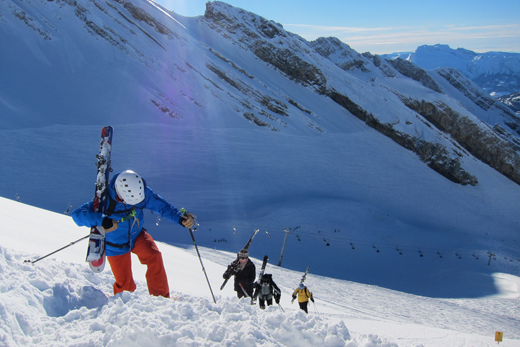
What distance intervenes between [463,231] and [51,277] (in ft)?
Result: 110

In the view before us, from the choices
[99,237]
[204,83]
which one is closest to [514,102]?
[204,83]

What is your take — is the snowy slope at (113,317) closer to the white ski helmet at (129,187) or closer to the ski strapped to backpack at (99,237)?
the ski strapped to backpack at (99,237)

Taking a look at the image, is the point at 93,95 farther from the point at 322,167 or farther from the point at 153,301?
the point at 153,301

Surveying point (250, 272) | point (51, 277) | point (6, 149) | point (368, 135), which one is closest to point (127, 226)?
point (51, 277)

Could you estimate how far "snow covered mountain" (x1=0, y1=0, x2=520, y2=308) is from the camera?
2017 cm

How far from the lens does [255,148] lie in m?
30.4

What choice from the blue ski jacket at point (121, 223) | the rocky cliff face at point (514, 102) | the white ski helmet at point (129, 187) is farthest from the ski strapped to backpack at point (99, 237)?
the rocky cliff face at point (514, 102)

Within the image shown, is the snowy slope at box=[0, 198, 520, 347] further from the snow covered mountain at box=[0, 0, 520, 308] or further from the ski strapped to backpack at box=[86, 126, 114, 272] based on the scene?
the snow covered mountain at box=[0, 0, 520, 308]

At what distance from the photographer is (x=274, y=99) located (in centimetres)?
4034

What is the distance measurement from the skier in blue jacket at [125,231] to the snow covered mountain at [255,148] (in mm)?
12289

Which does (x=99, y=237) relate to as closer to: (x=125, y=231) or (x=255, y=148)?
(x=125, y=231)

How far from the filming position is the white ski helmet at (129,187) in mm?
4320

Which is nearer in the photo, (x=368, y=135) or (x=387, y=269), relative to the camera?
(x=387, y=269)

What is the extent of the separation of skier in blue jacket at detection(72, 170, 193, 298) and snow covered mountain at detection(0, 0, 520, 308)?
484 inches
